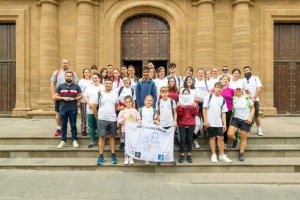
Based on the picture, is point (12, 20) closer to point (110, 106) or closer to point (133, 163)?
point (110, 106)

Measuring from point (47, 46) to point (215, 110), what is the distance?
9.21 meters

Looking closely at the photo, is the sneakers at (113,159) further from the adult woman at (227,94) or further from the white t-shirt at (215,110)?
the adult woman at (227,94)

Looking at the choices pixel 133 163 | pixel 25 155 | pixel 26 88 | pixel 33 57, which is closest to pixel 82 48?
pixel 33 57

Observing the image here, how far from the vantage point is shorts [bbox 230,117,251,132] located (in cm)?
596

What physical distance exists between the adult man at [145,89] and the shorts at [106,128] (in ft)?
2.96

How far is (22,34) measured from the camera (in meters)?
12.4

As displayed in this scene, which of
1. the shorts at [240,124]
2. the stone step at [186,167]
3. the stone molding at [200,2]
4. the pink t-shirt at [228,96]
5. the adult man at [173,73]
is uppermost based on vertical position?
the stone molding at [200,2]

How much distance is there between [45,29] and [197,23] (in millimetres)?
7425

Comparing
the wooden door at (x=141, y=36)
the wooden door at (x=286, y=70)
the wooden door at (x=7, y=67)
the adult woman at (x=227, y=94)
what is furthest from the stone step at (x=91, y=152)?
the wooden door at (x=7, y=67)

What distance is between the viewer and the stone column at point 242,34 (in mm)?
11742

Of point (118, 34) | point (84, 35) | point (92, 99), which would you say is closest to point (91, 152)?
point (92, 99)

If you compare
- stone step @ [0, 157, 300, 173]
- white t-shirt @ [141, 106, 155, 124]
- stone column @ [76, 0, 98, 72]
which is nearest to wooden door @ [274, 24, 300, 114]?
stone step @ [0, 157, 300, 173]

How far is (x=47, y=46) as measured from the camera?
38.6 feet

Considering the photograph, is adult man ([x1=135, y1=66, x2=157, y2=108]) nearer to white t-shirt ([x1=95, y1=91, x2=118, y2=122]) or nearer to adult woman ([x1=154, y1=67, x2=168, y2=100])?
adult woman ([x1=154, y1=67, x2=168, y2=100])
